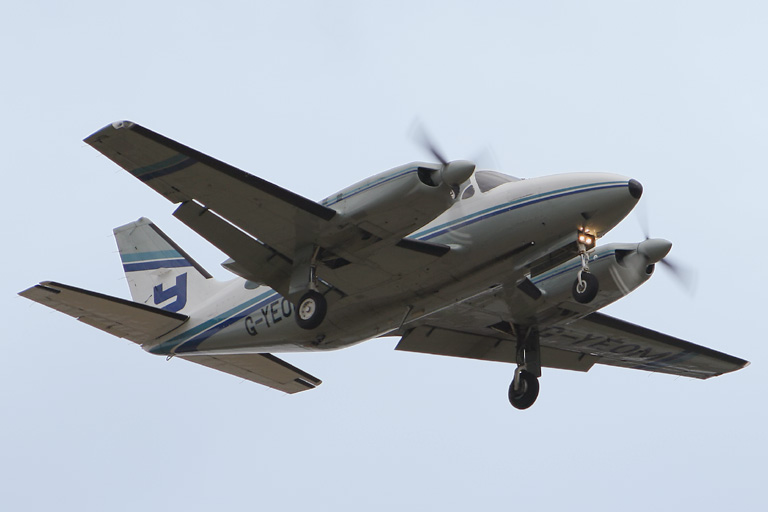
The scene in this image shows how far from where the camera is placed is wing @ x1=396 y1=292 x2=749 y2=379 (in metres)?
20.6

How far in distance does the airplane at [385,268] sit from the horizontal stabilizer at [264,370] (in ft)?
0.13

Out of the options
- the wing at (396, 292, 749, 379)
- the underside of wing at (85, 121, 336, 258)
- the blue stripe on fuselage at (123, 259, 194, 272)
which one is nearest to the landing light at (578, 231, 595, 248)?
the wing at (396, 292, 749, 379)

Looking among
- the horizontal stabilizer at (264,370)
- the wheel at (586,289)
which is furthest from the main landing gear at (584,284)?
the horizontal stabilizer at (264,370)

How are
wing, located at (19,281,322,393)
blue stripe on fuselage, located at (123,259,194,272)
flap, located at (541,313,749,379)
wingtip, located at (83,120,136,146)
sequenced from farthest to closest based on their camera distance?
blue stripe on fuselage, located at (123,259,194,272), flap, located at (541,313,749,379), wing, located at (19,281,322,393), wingtip, located at (83,120,136,146)

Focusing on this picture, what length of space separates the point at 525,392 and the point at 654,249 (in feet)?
12.2

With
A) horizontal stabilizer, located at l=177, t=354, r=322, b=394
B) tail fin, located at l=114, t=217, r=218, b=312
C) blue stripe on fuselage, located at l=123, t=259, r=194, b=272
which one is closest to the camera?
horizontal stabilizer, located at l=177, t=354, r=322, b=394

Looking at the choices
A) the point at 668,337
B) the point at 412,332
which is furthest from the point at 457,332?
the point at 668,337

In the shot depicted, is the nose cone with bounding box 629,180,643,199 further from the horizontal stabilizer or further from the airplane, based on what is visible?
the horizontal stabilizer

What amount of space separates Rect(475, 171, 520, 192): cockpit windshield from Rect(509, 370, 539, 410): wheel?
14.9 ft

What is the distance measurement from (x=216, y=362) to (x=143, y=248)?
347 cm

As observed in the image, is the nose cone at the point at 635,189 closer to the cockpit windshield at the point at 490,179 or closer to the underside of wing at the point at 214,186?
Result: the cockpit windshield at the point at 490,179

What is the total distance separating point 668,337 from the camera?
71.9 feet

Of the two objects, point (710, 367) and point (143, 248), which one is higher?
point (143, 248)

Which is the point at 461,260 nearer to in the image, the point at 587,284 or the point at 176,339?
the point at 587,284
